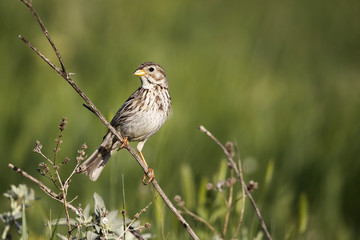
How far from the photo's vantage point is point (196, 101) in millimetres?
7008

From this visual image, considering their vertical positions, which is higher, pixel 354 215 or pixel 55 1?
pixel 55 1

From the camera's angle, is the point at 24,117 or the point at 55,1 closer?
the point at 24,117

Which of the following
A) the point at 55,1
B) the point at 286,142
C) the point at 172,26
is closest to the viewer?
the point at 286,142

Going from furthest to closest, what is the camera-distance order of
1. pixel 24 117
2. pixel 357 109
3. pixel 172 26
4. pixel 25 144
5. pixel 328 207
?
1. pixel 172 26
2. pixel 357 109
3. pixel 24 117
4. pixel 25 144
5. pixel 328 207

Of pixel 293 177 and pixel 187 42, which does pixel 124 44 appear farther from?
pixel 293 177

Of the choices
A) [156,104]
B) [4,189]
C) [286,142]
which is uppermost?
[156,104]

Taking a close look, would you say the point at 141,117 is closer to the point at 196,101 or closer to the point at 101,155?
the point at 101,155

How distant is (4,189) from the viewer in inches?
208

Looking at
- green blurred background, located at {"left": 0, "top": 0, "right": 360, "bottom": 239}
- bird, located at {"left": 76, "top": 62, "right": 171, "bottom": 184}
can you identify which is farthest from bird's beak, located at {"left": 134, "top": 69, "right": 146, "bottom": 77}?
green blurred background, located at {"left": 0, "top": 0, "right": 360, "bottom": 239}

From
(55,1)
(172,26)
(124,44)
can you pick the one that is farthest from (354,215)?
(55,1)

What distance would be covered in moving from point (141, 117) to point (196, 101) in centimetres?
310

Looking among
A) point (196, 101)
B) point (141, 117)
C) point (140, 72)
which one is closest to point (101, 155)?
point (141, 117)

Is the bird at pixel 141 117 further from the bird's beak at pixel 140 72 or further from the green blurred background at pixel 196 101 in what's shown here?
the green blurred background at pixel 196 101

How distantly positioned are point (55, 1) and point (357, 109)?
173 inches
